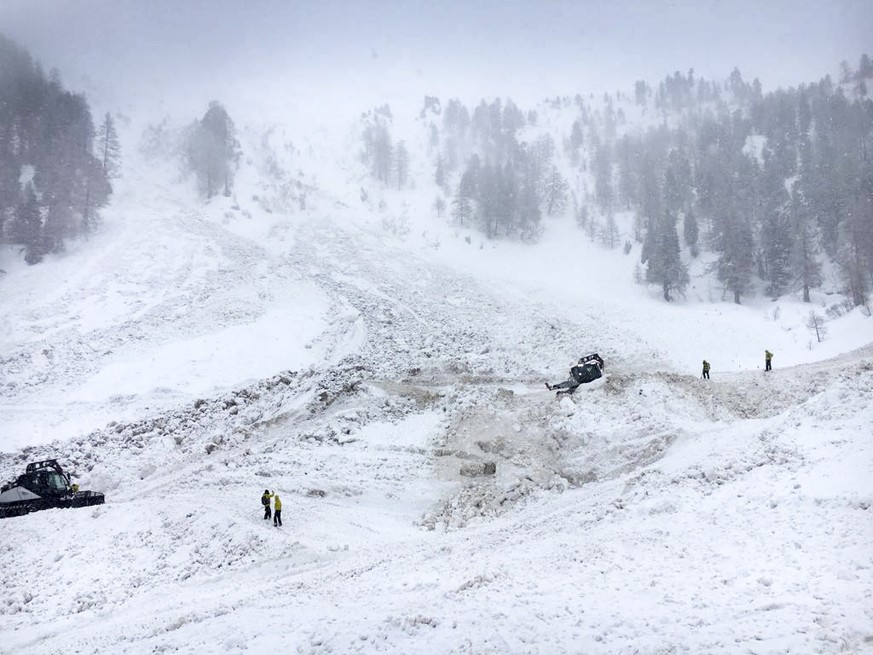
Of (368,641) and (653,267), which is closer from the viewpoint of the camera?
(368,641)

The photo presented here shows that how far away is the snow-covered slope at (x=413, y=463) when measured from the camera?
9055mm

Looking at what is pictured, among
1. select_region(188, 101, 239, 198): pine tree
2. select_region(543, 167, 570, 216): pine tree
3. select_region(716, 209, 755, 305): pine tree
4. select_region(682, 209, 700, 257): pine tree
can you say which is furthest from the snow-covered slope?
select_region(543, 167, 570, 216): pine tree

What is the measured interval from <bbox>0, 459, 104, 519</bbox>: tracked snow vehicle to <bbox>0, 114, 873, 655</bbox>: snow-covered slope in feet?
2.10

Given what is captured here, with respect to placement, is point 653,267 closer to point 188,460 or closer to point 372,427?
point 372,427

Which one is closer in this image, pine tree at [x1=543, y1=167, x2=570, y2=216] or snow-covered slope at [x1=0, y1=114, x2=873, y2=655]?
snow-covered slope at [x1=0, y1=114, x2=873, y2=655]

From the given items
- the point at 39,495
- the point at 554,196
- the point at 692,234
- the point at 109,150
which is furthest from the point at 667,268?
the point at 109,150

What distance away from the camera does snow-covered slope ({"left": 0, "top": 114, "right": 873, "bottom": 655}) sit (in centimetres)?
905

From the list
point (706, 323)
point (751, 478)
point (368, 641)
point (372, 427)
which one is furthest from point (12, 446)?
point (706, 323)

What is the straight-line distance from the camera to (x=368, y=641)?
8.52m

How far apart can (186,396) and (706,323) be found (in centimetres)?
3536

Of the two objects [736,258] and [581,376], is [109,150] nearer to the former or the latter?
[581,376]

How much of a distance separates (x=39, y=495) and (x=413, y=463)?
1387 cm

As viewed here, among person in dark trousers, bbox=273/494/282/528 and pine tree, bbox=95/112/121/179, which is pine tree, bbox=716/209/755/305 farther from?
pine tree, bbox=95/112/121/179

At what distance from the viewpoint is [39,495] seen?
18.3 m
